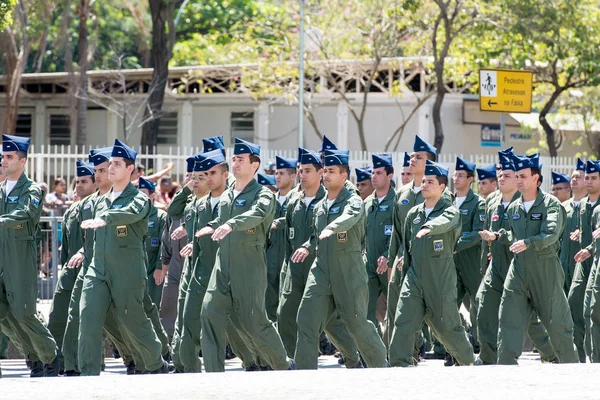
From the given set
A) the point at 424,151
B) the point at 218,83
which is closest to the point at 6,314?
the point at 424,151

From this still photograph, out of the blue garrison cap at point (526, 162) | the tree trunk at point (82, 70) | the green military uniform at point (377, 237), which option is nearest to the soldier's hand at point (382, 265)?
the green military uniform at point (377, 237)

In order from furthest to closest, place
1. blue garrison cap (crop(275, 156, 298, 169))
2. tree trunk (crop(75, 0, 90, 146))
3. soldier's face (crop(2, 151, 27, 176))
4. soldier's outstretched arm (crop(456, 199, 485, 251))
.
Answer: tree trunk (crop(75, 0, 90, 146)) < blue garrison cap (crop(275, 156, 298, 169)) < soldier's outstretched arm (crop(456, 199, 485, 251)) < soldier's face (crop(2, 151, 27, 176))

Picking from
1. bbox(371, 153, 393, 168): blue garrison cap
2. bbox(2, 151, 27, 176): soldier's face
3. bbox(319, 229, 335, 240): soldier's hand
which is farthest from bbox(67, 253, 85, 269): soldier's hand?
bbox(371, 153, 393, 168): blue garrison cap

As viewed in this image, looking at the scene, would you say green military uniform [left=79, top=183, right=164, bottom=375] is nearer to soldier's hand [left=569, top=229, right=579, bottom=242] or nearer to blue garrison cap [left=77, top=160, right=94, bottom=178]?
blue garrison cap [left=77, top=160, right=94, bottom=178]

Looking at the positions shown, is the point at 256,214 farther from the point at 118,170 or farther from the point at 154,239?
the point at 154,239

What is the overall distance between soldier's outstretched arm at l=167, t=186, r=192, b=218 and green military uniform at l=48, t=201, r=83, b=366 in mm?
996

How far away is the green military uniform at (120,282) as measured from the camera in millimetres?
10594

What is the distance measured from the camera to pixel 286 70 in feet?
98.7

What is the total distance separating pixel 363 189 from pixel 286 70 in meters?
16.0

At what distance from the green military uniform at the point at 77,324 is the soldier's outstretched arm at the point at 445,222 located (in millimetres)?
2777

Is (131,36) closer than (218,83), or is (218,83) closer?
(218,83)

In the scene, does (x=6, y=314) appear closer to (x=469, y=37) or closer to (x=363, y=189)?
(x=363, y=189)

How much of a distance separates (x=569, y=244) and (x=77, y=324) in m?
5.63

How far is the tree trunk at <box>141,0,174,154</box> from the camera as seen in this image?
2916cm
